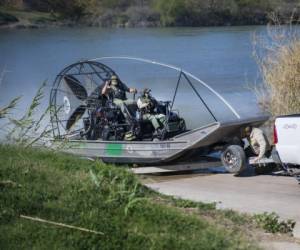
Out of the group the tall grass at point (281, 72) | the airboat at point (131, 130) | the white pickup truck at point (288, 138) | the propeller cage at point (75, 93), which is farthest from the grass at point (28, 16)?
the white pickup truck at point (288, 138)

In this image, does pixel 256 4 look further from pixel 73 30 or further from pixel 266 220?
Answer: pixel 266 220

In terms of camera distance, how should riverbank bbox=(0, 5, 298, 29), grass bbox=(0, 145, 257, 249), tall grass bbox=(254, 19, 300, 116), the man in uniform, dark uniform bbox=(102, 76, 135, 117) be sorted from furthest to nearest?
1. riverbank bbox=(0, 5, 298, 29)
2. tall grass bbox=(254, 19, 300, 116)
3. dark uniform bbox=(102, 76, 135, 117)
4. the man in uniform
5. grass bbox=(0, 145, 257, 249)

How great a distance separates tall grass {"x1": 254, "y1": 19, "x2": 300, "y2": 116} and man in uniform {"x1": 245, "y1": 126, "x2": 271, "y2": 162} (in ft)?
9.25

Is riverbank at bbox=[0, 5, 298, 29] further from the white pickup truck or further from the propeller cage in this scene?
the white pickup truck

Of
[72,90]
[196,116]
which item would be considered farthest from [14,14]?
[72,90]

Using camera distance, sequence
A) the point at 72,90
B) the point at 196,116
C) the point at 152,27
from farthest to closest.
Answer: the point at 152,27 < the point at 196,116 < the point at 72,90

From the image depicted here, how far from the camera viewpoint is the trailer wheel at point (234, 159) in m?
13.2

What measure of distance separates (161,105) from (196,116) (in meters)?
7.29

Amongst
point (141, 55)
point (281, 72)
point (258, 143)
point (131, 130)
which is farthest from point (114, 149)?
point (141, 55)

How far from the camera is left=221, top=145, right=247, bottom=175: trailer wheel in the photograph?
43.3ft

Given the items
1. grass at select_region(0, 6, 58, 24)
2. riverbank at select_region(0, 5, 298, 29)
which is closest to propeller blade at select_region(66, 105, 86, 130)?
grass at select_region(0, 6, 58, 24)

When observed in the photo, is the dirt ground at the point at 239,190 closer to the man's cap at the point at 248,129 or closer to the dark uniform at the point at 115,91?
the man's cap at the point at 248,129

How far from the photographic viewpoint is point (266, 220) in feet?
22.1

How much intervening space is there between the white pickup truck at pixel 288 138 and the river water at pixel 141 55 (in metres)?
10.2
